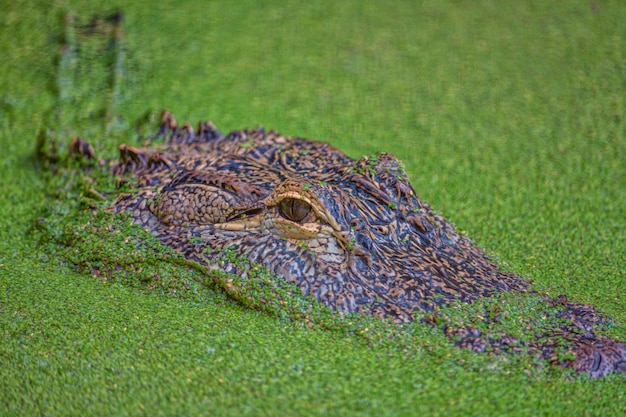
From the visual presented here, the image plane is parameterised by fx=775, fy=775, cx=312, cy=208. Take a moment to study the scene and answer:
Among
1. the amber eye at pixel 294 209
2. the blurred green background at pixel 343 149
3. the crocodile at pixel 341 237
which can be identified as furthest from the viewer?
the amber eye at pixel 294 209

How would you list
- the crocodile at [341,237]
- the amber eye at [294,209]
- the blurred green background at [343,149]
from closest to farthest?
the blurred green background at [343,149] → the crocodile at [341,237] → the amber eye at [294,209]

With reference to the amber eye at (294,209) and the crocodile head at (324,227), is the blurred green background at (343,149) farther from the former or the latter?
the amber eye at (294,209)

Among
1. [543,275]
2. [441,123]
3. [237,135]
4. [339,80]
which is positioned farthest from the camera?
[339,80]

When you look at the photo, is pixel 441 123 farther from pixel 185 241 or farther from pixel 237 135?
pixel 185 241

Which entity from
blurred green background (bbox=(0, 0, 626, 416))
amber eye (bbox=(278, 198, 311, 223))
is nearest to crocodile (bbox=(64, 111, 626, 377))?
amber eye (bbox=(278, 198, 311, 223))

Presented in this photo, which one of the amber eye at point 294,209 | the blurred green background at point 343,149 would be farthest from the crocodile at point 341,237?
the blurred green background at point 343,149

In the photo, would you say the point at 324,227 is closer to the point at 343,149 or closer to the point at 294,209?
the point at 294,209

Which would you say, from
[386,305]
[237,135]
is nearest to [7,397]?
[386,305]
